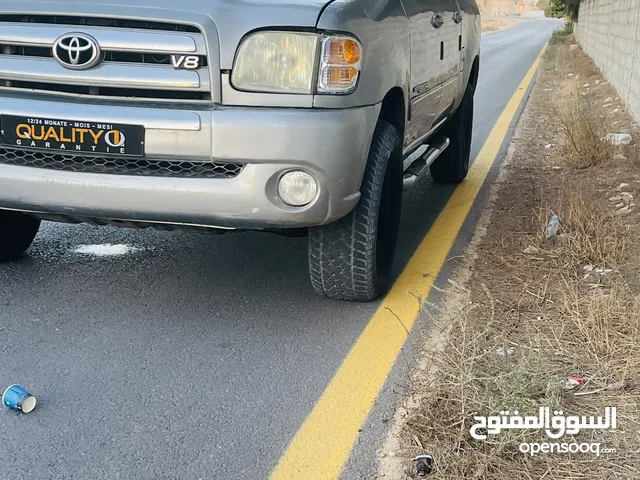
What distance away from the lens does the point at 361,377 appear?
3045 mm

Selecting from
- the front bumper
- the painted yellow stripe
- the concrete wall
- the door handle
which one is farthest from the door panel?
the concrete wall

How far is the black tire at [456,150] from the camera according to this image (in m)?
6.11

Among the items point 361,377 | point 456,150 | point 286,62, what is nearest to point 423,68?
point 286,62

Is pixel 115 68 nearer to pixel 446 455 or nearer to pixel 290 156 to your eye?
pixel 290 156

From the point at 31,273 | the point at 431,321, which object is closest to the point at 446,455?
the point at 431,321

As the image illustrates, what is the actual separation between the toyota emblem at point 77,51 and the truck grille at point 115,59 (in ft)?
0.06

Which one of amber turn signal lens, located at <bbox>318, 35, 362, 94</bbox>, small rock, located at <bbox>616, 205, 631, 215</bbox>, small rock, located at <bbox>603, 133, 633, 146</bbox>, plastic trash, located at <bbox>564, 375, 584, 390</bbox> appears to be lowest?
small rock, located at <bbox>603, 133, 633, 146</bbox>

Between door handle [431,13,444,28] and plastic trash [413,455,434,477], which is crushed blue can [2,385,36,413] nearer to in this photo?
plastic trash [413,455,434,477]

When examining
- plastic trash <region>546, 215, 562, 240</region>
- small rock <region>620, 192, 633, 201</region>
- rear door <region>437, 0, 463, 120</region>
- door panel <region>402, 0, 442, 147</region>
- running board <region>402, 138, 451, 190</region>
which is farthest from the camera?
small rock <region>620, 192, 633, 201</region>

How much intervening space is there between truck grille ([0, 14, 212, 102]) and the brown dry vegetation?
1421mm

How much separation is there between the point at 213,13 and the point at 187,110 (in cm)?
37

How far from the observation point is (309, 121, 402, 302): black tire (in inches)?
135

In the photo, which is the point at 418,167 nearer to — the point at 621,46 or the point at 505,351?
the point at 505,351

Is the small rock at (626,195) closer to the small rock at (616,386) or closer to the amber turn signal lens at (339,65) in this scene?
the small rock at (616,386)
